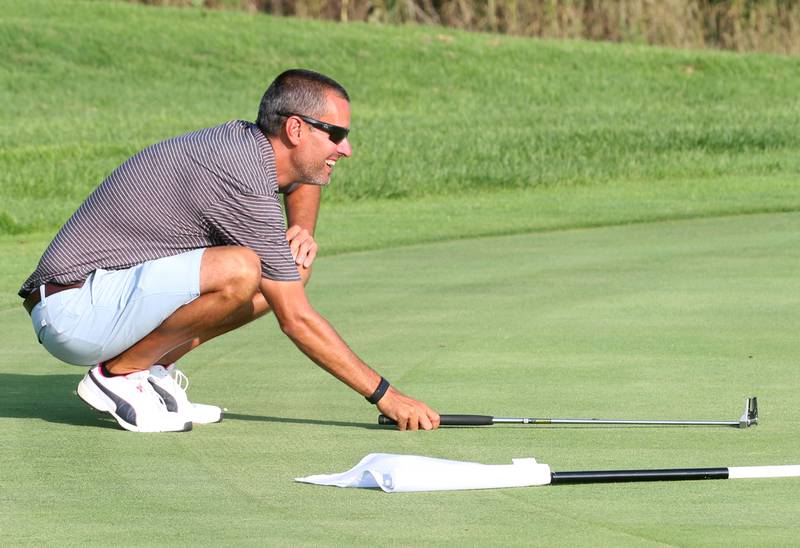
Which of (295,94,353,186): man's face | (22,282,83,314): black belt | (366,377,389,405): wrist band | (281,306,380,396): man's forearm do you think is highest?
(295,94,353,186): man's face

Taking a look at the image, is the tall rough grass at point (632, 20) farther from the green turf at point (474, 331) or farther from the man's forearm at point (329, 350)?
the man's forearm at point (329, 350)

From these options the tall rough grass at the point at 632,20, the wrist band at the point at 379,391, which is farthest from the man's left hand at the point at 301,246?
the tall rough grass at the point at 632,20

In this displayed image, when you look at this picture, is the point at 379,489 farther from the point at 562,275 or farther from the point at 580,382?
the point at 562,275

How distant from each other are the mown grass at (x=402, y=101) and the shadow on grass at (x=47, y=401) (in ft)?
22.5

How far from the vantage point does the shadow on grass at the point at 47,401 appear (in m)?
6.43

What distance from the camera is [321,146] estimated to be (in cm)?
600

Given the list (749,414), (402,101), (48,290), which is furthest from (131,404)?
(402,101)

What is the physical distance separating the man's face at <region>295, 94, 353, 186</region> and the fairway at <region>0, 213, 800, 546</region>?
0.93 metres

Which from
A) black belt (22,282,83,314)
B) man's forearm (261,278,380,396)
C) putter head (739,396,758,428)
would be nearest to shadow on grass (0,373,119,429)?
black belt (22,282,83,314)

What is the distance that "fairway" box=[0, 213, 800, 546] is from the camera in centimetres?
470

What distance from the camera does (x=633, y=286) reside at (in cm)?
993

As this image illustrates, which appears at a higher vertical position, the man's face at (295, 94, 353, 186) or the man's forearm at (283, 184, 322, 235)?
the man's face at (295, 94, 353, 186)

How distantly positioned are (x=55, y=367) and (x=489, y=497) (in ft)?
10.5

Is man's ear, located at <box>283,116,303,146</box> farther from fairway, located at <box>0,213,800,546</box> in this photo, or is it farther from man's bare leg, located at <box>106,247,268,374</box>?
fairway, located at <box>0,213,800,546</box>
